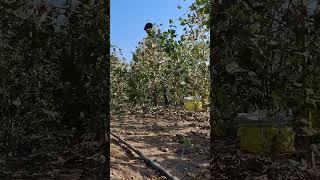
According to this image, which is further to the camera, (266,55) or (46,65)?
(46,65)

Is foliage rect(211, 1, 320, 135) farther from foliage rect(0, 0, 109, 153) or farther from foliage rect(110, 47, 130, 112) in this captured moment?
foliage rect(110, 47, 130, 112)

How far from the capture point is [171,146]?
5719 mm

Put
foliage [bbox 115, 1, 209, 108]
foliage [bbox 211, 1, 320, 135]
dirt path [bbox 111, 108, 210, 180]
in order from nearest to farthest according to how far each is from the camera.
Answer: foliage [bbox 211, 1, 320, 135]
dirt path [bbox 111, 108, 210, 180]
foliage [bbox 115, 1, 209, 108]

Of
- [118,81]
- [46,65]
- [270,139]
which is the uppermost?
[118,81]

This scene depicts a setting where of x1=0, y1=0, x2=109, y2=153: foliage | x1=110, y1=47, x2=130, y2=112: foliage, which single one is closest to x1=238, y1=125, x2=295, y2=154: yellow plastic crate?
x1=0, y1=0, x2=109, y2=153: foliage

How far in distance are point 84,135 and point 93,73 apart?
51 cm

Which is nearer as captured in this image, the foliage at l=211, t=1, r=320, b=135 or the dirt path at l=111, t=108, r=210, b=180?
the foliage at l=211, t=1, r=320, b=135

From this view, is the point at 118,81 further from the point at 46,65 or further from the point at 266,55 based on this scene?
the point at 266,55

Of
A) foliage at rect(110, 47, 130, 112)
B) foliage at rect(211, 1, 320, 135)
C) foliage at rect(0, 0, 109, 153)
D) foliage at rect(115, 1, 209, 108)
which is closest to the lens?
foliage at rect(211, 1, 320, 135)

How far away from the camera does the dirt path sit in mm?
4230

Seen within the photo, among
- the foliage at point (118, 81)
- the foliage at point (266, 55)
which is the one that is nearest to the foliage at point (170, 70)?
the foliage at point (118, 81)

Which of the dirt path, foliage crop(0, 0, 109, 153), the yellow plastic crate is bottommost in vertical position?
the dirt path

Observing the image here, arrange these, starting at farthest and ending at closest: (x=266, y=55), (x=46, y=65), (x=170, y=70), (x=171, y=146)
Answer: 1. (x=170, y=70)
2. (x=171, y=146)
3. (x=46, y=65)
4. (x=266, y=55)

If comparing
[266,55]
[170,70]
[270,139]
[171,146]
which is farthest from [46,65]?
[170,70]
